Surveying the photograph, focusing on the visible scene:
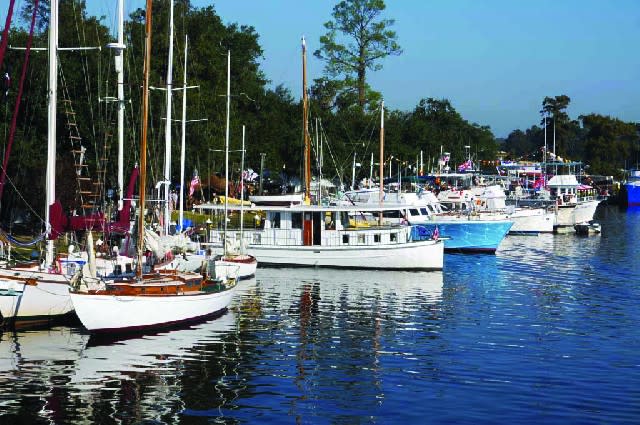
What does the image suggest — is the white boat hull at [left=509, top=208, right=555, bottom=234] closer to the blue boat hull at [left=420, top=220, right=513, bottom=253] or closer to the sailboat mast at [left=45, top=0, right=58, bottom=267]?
the blue boat hull at [left=420, top=220, right=513, bottom=253]

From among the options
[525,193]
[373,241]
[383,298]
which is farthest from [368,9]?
Result: [383,298]

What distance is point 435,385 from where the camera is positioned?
2398 centimetres

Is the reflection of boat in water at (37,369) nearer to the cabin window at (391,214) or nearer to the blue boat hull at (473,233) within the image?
the cabin window at (391,214)

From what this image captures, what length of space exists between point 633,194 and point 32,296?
437ft

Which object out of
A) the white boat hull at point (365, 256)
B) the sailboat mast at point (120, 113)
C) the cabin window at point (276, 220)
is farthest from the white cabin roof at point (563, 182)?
the sailboat mast at point (120, 113)

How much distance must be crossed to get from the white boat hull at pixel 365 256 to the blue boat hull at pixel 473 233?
10.7 m

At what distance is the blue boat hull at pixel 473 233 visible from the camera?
60812 millimetres

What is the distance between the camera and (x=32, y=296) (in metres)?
30.1

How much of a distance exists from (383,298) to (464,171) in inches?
2047

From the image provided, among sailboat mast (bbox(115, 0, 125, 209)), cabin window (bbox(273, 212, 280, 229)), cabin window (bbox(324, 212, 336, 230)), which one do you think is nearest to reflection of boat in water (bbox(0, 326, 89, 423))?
sailboat mast (bbox(115, 0, 125, 209))

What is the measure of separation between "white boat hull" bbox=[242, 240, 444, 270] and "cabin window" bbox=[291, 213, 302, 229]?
132 cm

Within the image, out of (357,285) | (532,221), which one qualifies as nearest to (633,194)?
(532,221)

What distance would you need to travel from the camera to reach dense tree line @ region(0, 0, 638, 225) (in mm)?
53156

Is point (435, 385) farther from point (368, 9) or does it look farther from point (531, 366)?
point (368, 9)
